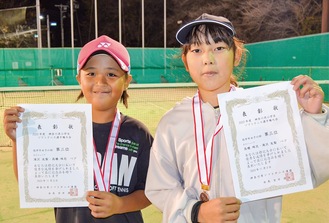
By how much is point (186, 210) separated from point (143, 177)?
51 cm

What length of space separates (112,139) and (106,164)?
0.43ft

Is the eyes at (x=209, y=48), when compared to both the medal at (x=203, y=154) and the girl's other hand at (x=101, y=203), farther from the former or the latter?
the girl's other hand at (x=101, y=203)

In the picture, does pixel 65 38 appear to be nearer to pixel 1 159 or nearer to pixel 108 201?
pixel 1 159

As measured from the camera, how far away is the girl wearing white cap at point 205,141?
1735 millimetres

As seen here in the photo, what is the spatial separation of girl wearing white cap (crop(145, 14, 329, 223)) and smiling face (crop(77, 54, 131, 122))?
41cm

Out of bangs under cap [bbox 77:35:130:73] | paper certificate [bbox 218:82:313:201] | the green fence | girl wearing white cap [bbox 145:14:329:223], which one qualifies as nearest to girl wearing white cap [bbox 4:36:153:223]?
bangs under cap [bbox 77:35:130:73]

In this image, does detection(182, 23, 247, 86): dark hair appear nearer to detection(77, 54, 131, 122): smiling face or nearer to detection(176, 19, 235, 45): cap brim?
detection(176, 19, 235, 45): cap brim

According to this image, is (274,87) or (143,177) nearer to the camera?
(274,87)

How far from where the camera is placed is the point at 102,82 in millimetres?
2127

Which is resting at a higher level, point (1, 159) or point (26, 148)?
point (26, 148)

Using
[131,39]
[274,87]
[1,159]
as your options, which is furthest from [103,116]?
[131,39]

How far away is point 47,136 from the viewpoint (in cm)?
196

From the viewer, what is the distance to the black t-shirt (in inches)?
82.7

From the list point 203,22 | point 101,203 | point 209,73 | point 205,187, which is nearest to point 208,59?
point 209,73
